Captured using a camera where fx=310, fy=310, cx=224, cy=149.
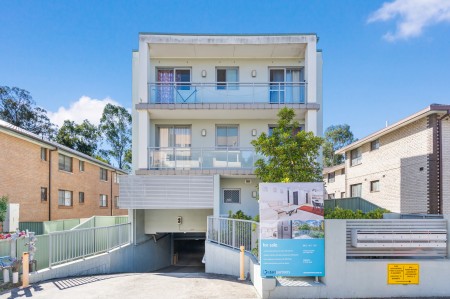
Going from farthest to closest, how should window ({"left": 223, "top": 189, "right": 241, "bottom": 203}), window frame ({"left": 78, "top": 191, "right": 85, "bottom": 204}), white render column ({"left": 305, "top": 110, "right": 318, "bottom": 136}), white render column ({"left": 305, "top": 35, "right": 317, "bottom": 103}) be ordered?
window frame ({"left": 78, "top": 191, "right": 85, "bottom": 204}) → window ({"left": 223, "top": 189, "right": 241, "bottom": 203}) → white render column ({"left": 305, "top": 35, "right": 317, "bottom": 103}) → white render column ({"left": 305, "top": 110, "right": 318, "bottom": 136})

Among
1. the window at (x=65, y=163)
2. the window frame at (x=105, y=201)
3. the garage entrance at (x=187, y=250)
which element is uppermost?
the window at (x=65, y=163)

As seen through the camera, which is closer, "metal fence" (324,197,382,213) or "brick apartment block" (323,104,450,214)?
"brick apartment block" (323,104,450,214)

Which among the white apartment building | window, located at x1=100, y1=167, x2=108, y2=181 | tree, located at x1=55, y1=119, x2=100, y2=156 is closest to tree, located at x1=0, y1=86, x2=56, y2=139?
tree, located at x1=55, y1=119, x2=100, y2=156

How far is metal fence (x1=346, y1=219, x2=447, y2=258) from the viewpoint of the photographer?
7.65 m

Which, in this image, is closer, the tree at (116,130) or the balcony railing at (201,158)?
the balcony railing at (201,158)

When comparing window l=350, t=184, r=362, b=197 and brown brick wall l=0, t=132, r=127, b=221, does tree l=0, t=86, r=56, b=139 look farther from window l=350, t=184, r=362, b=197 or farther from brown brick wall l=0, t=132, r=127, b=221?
window l=350, t=184, r=362, b=197

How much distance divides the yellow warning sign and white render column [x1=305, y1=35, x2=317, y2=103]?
28.2ft

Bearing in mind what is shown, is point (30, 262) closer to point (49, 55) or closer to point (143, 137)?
point (143, 137)

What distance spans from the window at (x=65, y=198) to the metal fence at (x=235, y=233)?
13624 millimetres

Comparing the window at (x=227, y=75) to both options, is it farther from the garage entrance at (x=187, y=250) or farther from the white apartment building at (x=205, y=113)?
the garage entrance at (x=187, y=250)

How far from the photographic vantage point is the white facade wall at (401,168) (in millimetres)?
15062

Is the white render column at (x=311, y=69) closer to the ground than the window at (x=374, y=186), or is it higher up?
higher up

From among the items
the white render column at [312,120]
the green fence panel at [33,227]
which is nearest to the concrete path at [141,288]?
the green fence panel at [33,227]

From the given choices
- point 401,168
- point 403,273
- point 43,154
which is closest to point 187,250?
point 43,154
